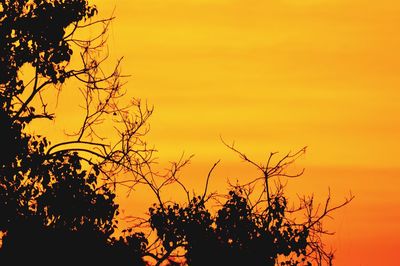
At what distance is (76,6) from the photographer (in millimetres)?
26859

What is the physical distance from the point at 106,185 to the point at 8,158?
311 cm

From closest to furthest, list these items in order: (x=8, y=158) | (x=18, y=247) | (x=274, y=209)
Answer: (x=8, y=158) → (x=18, y=247) → (x=274, y=209)

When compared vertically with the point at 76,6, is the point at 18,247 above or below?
below

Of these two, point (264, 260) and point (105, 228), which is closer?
point (105, 228)

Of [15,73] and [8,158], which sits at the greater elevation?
[15,73]

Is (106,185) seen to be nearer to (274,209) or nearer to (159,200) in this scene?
(159,200)

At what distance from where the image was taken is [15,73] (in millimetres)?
25719

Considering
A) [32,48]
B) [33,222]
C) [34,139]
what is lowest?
[33,222]

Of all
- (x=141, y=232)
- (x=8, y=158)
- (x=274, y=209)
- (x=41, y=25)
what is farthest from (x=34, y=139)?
(x=274, y=209)

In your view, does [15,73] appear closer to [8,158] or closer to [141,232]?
[8,158]

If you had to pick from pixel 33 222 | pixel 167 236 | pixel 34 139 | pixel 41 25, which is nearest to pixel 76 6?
pixel 41 25

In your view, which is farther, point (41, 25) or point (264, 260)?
point (264, 260)

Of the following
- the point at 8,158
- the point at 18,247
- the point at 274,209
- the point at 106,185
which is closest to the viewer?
the point at 8,158

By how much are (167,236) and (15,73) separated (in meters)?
7.72
